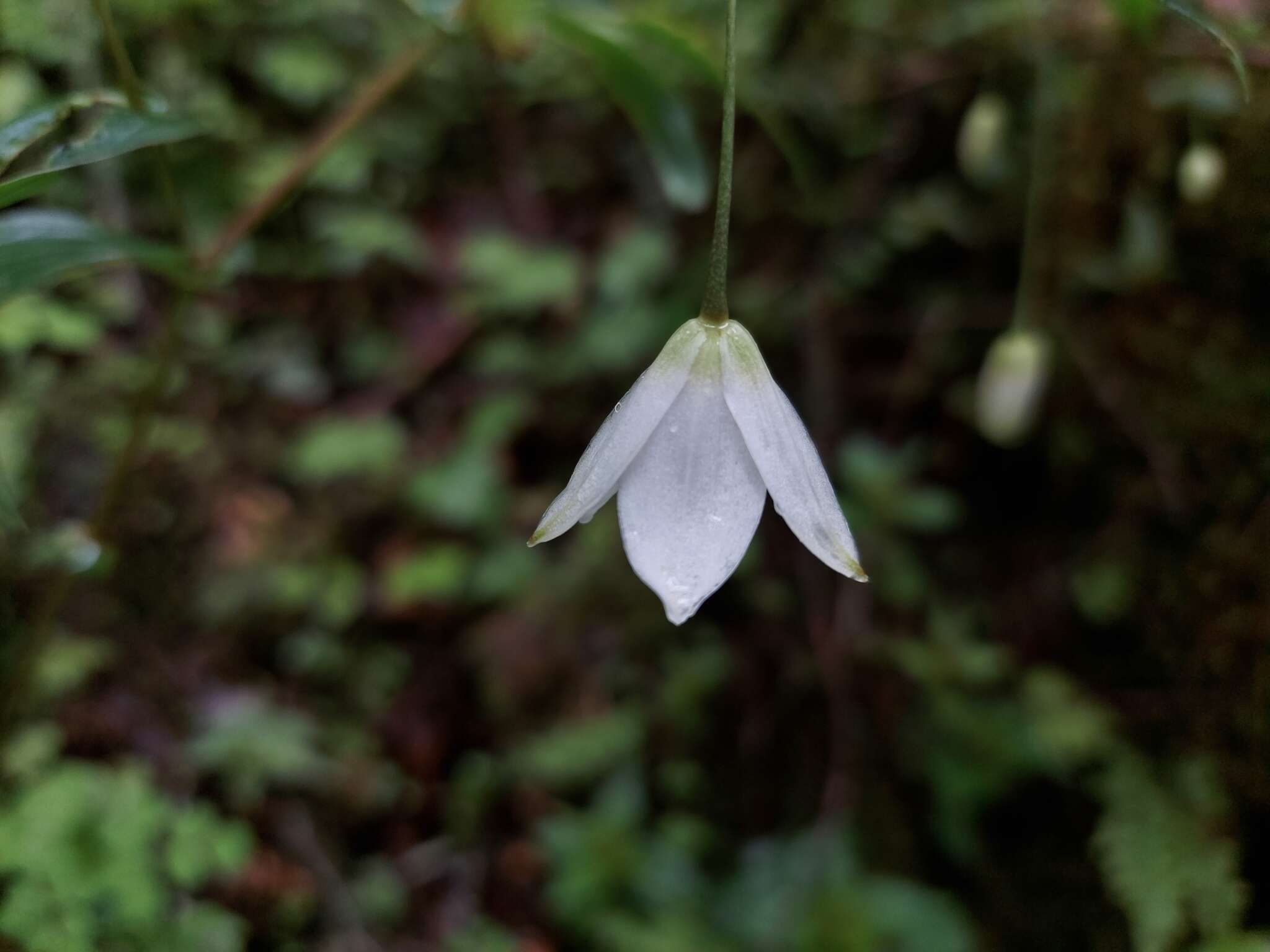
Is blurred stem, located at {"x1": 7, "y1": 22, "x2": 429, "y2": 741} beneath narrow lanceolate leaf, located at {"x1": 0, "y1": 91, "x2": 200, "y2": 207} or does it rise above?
beneath

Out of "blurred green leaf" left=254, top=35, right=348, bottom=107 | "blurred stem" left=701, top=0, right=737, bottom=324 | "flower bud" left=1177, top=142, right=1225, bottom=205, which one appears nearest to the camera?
"blurred stem" left=701, top=0, right=737, bottom=324

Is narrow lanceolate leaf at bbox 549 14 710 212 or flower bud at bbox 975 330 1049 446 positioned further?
flower bud at bbox 975 330 1049 446

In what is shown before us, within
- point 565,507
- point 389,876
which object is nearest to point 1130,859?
point 565,507

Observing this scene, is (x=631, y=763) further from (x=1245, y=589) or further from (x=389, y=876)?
(x=1245, y=589)

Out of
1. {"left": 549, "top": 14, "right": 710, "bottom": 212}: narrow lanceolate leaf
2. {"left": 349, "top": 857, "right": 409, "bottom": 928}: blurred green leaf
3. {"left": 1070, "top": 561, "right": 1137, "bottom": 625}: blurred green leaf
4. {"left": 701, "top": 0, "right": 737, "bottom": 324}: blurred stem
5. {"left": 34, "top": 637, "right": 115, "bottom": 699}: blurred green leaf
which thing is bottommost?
Result: {"left": 349, "top": 857, "right": 409, "bottom": 928}: blurred green leaf

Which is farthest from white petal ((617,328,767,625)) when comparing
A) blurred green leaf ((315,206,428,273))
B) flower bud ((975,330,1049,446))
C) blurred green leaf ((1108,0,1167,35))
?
blurred green leaf ((315,206,428,273))

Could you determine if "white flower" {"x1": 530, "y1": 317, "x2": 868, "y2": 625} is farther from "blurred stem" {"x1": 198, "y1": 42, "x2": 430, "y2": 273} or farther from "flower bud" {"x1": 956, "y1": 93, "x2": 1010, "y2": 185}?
"flower bud" {"x1": 956, "y1": 93, "x2": 1010, "y2": 185}

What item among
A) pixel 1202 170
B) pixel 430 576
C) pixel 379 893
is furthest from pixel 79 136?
pixel 1202 170
